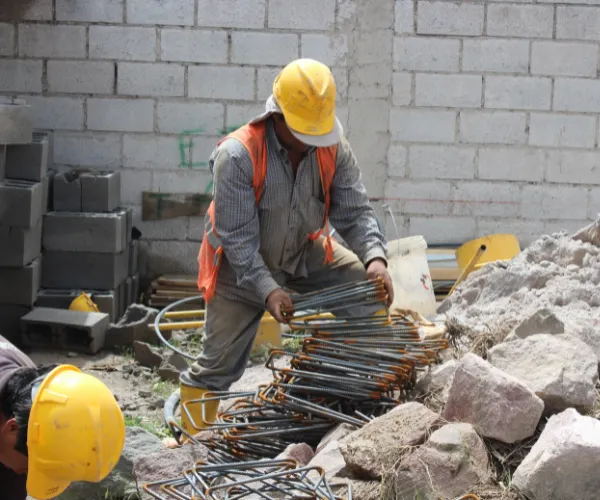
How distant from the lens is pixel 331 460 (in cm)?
407

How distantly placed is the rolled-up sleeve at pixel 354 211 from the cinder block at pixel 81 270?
3004 mm

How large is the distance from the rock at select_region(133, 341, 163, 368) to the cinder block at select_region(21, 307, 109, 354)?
1.22ft

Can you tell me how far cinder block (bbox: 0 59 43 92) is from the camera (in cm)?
833

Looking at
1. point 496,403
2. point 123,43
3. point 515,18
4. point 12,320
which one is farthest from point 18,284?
point 515,18

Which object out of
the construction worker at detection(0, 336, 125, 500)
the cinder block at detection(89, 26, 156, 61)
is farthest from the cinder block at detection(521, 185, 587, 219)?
the construction worker at detection(0, 336, 125, 500)

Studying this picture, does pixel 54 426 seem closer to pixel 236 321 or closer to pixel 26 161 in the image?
pixel 236 321

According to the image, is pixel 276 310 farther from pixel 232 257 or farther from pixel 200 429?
pixel 200 429

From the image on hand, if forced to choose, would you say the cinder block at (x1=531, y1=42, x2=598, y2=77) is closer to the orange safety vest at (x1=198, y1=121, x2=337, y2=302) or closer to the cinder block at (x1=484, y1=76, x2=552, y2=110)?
the cinder block at (x1=484, y1=76, x2=552, y2=110)

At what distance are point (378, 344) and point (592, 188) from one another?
4389 mm

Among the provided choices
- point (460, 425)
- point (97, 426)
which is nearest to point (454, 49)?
point (460, 425)

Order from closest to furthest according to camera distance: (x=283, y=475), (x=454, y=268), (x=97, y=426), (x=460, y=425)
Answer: (x=97, y=426) < (x=283, y=475) < (x=460, y=425) < (x=454, y=268)

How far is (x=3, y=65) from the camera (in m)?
8.32

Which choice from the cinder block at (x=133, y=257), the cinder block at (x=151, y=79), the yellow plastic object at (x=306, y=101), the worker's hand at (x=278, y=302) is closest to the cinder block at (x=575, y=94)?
the cinder block at (x=151, y=79)

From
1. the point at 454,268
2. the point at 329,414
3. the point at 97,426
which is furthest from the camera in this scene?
the point at 454,268
